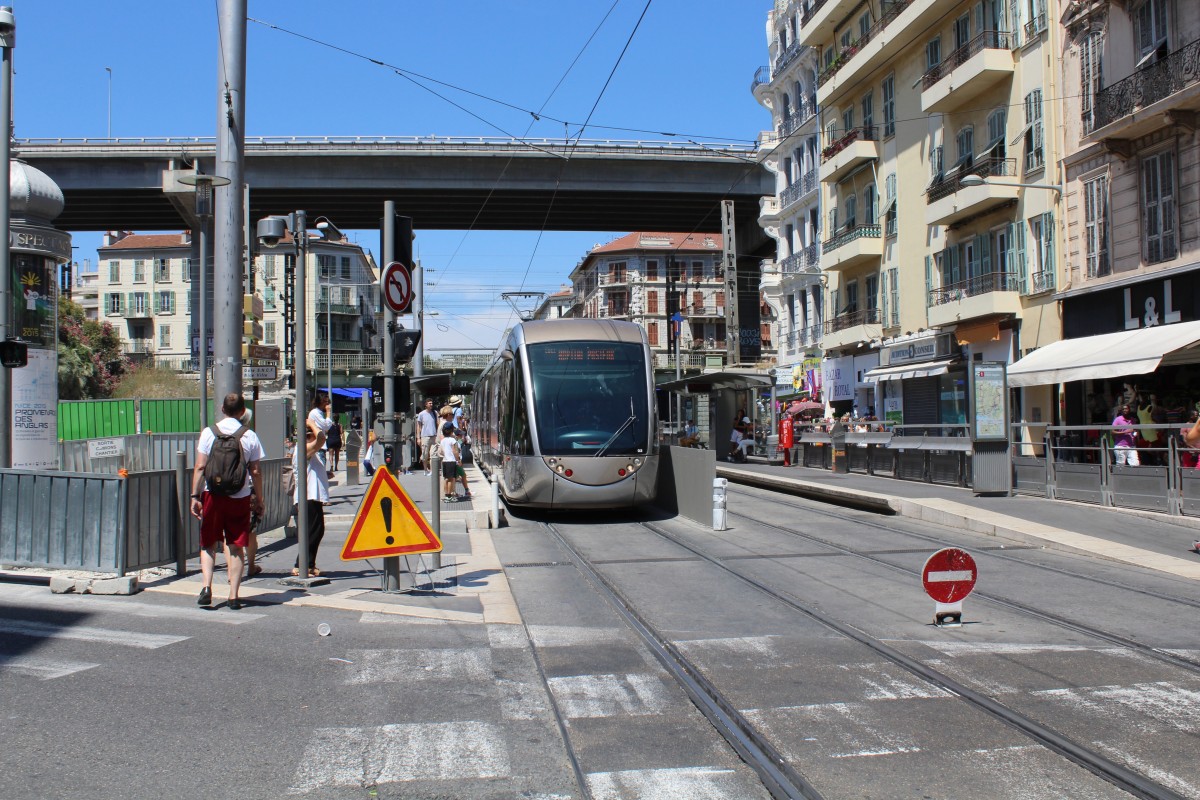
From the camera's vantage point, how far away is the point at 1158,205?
2241cm

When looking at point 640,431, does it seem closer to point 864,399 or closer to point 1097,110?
point 1097,110

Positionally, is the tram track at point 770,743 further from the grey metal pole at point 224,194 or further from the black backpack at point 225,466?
the grey metal pole at point 224,194

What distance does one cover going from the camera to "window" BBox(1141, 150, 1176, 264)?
22031 mm

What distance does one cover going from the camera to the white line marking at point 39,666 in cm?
641

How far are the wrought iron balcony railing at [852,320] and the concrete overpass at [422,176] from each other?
382 inches

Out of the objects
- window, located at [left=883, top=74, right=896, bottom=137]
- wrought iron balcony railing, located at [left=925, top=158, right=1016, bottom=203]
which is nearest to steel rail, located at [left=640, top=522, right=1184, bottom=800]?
wrought iron balcony railing, located at [left=925, top=158, right=1016, bottom=203]

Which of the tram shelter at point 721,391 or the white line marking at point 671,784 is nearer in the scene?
the white line marking at point 671,784

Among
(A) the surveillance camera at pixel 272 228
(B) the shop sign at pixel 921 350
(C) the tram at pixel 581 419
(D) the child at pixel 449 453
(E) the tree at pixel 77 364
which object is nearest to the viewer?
(A) the surveillance camera at pixel 272 228

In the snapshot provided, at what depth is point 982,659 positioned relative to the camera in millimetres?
7039

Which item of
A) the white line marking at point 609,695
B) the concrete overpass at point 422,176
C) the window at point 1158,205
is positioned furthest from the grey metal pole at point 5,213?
the concrete overpass at point 422,176

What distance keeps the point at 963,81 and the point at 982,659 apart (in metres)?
25.6

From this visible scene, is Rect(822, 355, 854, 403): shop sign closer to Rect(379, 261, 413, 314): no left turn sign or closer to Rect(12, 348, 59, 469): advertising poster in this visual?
Rect(12, 348, 59, 469): advertising poster

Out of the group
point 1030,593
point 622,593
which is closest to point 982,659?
point 1030,593

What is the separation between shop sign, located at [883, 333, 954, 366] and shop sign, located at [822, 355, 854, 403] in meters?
3.97
